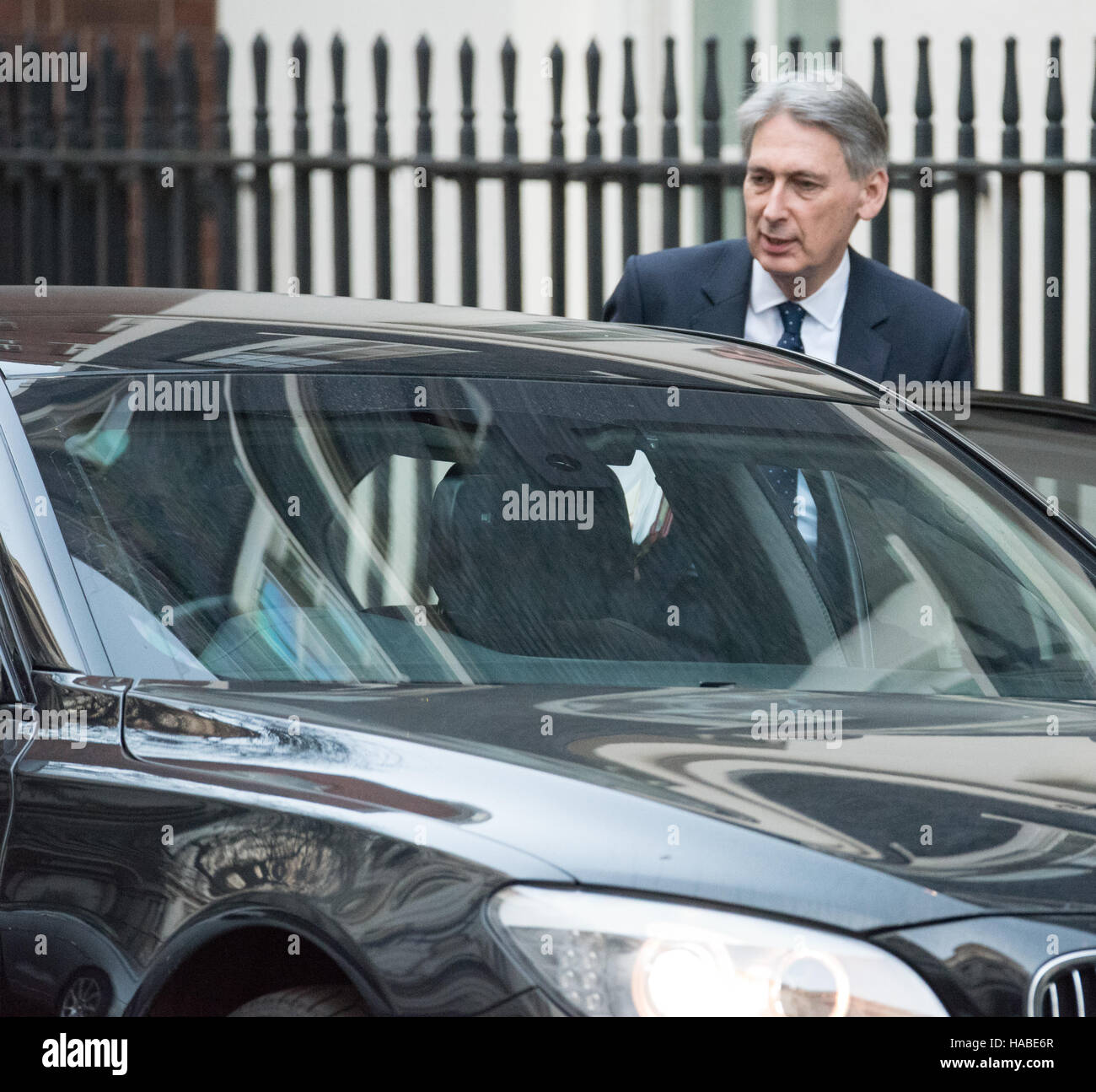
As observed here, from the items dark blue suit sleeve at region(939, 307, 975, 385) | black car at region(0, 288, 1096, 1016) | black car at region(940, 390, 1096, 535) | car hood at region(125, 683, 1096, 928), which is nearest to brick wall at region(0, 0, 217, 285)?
dark blue suit sleeve at region(939, 307, 975, 385)

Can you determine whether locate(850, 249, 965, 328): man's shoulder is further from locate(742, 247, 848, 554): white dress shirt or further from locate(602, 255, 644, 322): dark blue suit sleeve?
locate(602, 255, 644, 322): dark blue suit sleeve

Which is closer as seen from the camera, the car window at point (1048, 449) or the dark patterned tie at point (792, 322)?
the car window at point (1048, 449)

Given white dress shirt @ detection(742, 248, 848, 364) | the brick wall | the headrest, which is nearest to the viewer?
the headrest

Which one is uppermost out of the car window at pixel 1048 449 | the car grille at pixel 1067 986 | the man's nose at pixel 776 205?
the man's nose at pixel 776 205

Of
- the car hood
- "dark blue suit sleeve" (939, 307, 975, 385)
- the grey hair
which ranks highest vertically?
the grey hair

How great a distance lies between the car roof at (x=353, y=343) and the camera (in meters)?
2.91

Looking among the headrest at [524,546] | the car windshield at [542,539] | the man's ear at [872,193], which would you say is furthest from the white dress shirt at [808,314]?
the headrest at [524,546]

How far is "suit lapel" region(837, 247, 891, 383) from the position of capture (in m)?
4.47

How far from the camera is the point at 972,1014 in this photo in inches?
74.0

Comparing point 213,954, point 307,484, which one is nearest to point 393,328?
point 307,484

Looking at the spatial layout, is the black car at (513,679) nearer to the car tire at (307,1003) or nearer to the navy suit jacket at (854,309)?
the car tire at (307,1003)

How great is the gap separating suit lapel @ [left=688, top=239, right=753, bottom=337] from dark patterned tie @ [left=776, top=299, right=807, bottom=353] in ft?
0.31

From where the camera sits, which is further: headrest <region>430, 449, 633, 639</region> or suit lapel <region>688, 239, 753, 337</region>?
suit lapel <region>688, 239, 753, 337</region>

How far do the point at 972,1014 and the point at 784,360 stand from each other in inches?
70.1
